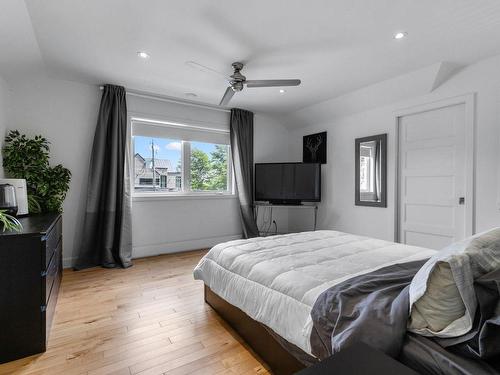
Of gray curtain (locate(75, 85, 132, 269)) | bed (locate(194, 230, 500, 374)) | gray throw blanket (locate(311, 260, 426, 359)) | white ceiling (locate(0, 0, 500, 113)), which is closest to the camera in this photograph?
gray throw blanket (locate(311, 260, 426, 359))

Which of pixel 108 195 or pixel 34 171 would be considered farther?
pixel 108 195

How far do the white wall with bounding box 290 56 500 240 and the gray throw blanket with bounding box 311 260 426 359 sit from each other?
2218mm

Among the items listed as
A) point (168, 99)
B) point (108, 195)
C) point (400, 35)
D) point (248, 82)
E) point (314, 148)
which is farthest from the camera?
point (314, 148)

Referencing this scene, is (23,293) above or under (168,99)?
under

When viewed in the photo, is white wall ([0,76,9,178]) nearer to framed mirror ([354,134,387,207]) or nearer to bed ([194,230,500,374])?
bed ([194,230,500,374])

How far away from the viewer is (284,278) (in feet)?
4.93

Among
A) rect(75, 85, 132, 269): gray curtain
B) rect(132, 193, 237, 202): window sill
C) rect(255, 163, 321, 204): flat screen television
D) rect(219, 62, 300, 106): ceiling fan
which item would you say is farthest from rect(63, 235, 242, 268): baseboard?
rect(219, 62, 300, 106): ceiling fan

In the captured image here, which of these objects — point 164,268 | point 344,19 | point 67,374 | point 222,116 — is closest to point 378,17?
point 344,19

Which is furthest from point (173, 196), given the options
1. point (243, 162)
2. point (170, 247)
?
point (243, 162)

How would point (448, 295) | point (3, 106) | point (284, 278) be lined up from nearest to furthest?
point (448, 295)
point (284, 278)
point (3, 106)

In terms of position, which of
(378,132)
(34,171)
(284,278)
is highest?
(378,132)

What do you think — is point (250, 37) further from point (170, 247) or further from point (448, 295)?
point (170, 247)

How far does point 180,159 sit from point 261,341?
3243 mm

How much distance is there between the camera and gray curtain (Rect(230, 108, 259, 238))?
4527 millimetres
